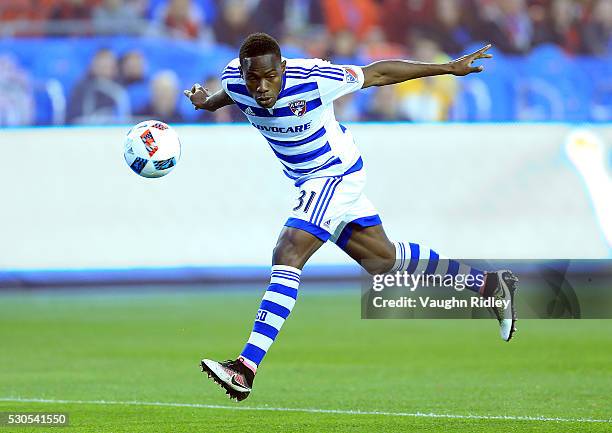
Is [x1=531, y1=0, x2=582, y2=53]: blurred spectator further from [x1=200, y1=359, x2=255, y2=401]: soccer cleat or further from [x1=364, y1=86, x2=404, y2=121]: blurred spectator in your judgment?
[x1=200, y1=359, x2=255, y2=401]: soccer cleat

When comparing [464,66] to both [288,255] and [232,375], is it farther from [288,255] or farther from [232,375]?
[232,375]

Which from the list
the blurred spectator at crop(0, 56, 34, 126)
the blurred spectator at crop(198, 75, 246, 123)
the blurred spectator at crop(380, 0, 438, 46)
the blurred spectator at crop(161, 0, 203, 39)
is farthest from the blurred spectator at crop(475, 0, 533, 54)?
the blurred spectator at crop(0, 56, 34, 126)

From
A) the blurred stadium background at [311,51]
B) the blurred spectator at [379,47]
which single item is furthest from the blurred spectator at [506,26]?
the blurred spectator at [379,47]

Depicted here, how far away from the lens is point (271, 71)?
7109 millimetres

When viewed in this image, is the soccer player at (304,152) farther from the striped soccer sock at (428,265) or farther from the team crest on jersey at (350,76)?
the striped soccer sock at (428,265)

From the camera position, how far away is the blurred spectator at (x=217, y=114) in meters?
14.8

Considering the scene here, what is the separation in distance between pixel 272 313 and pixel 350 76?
1.57 meters

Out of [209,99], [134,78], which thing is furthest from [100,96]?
[209,99]

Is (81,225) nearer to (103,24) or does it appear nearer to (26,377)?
(103,24)

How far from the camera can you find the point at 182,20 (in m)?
16.2

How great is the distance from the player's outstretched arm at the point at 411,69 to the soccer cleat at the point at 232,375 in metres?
1.98

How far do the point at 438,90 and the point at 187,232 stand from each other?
141 inches

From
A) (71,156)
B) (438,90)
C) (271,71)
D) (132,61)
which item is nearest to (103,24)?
(132,61)

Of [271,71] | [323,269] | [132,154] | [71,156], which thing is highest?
[271,71]
